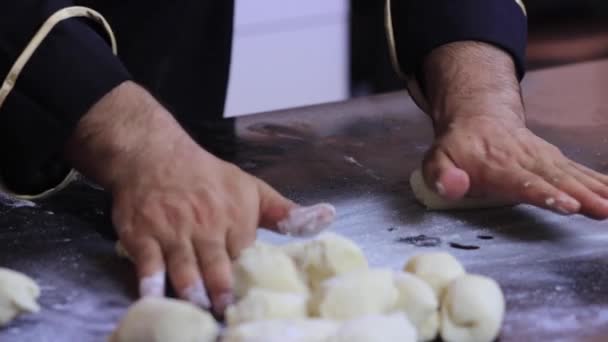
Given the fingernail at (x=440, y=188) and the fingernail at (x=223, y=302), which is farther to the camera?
the fingernail at (x=440, y=188)

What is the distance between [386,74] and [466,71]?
4.58 ft

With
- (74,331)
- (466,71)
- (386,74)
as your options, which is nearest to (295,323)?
(74,331)

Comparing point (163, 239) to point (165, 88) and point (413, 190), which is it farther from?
point (165, 88)

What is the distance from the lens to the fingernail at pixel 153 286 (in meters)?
0.77

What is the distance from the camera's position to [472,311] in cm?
69

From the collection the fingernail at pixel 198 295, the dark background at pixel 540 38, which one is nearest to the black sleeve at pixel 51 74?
the fingernail at pixel 198 295

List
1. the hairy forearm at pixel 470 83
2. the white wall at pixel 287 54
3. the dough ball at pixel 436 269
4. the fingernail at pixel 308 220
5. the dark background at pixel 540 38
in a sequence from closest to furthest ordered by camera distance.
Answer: the dough ball at pixel 436 269
the fingernail at pixel 308 220
the hairy forearm at pixel 470 83
the white wall at pixel 287 54
the dark background at pixel 540 38

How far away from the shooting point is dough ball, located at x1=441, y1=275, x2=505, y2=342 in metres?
0.69

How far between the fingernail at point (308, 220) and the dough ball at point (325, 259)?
87 mm

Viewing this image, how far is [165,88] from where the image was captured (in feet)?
4.55

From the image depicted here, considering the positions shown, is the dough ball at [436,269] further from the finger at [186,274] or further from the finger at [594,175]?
the finger at [594,175]

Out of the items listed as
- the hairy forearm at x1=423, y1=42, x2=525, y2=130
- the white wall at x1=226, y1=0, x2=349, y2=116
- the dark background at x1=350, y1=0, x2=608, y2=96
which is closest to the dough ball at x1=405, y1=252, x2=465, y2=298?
the hairy forearm at x1=423, y1=42, x2=525, y2=130

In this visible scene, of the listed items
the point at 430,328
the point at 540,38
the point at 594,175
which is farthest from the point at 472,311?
the point at 540,38

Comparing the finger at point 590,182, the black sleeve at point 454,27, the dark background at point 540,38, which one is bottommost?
the dark background at point 540,38
